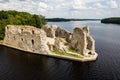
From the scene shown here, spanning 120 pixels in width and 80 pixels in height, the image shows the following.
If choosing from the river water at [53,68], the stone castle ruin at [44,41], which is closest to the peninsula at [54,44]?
the stone castle ruin at [44,41]

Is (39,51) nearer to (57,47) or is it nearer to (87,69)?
(57,47)

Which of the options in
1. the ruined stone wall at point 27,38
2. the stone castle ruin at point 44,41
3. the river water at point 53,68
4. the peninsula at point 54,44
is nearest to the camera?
the river water at point 53,68

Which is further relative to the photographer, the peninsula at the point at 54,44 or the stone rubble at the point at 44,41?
the stone rubble at the point at 44,41

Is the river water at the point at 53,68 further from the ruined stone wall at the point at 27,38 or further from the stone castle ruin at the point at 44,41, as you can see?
the stone castle ruin at the point at 44,41

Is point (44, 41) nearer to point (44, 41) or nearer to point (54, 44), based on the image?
point (44, 41)

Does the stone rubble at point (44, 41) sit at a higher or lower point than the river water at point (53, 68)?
higher

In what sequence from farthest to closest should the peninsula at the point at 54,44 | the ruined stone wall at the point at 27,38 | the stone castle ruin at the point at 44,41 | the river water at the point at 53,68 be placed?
the ruined stone wall at the point at 27,38
the stone castle ruin at the point at 44,41
the peninsula at the point at 54,44
the river water at the point at 53,68

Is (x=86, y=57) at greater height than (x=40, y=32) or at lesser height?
lesser

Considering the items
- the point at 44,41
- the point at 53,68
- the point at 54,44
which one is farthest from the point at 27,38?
the point at 53,68

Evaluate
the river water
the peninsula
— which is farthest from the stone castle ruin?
the river water

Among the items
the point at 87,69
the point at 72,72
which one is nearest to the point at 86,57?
the point at 87,69

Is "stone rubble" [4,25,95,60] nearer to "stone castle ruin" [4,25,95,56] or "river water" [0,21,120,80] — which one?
"stone castle ruin" [4,25,95,56]
